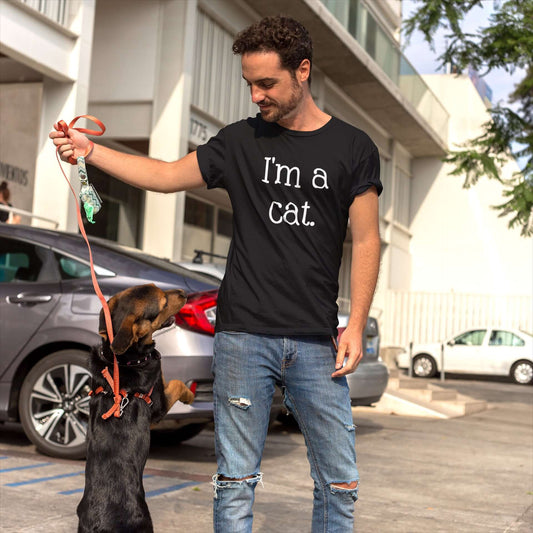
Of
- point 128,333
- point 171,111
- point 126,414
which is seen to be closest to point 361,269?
point 128,333

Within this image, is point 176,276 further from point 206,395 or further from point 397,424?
point 397,424

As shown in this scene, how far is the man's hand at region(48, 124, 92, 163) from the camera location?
10.1 ft

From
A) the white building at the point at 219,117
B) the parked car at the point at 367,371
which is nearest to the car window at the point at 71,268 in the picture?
the parked car at the point at 367,371

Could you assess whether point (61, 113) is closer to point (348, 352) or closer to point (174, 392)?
point (174, 392)

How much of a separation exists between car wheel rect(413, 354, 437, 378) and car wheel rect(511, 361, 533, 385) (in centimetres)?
216

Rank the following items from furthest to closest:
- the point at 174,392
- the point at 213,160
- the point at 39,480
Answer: the point at 39,480
the point at 174,392
the point at 213,160

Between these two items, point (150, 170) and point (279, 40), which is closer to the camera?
point (279, 40)

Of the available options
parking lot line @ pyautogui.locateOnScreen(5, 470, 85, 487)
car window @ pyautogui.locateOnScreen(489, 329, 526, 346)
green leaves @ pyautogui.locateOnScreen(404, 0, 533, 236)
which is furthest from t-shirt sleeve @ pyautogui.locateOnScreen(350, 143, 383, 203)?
car window @ pyautogui.locateOnScreen(489, 329, 526, 346)

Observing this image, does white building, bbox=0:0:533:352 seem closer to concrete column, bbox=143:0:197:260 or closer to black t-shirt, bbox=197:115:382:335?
concrete column, bbox=143:0:197:260

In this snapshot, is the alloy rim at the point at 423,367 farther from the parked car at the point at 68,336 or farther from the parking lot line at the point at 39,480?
the parking lot line at the point at 39,480

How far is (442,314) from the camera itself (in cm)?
3042

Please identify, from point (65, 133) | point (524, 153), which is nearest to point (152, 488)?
point (65, 133)

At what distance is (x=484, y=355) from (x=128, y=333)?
71.0ft

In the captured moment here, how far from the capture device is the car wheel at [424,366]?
24406 millimetres
